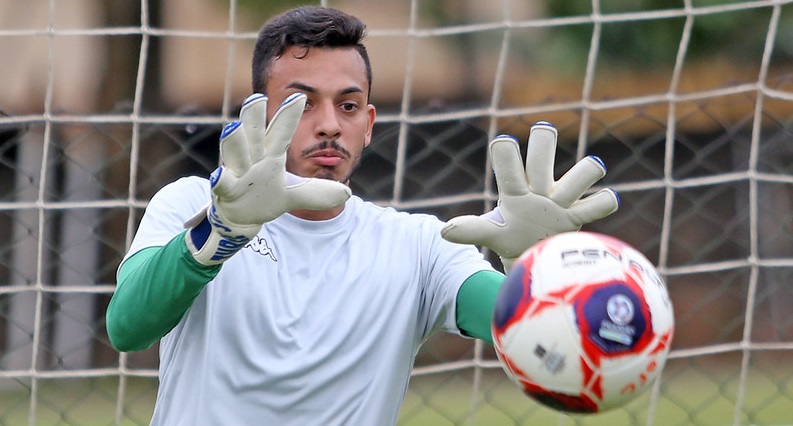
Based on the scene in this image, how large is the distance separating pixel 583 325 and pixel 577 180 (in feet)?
1.25

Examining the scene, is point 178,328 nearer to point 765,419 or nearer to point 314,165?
point 314,165

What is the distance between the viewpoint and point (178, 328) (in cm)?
254

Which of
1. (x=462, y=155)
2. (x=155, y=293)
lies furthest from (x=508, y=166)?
(x=462, y=155)

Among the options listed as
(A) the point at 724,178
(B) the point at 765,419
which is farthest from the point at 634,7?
(A) the point at 724,178

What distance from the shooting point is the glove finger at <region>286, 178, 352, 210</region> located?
2.24 meters

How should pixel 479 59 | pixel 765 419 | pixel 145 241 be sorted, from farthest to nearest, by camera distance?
1. pixel 479 59
2. pixel 765 419
3. pixel 145 241

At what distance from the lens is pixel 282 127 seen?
2.21 metres

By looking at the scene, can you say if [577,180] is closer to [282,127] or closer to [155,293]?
[282,127]

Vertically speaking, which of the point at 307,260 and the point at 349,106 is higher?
the point at 349,106

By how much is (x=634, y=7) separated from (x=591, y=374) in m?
6.77

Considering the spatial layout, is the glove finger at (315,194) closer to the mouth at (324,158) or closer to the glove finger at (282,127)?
the glove finger at (282,127)

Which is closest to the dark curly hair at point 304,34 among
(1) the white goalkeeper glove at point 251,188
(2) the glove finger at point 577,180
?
(1) the white goalkeeper glove at point 251,188

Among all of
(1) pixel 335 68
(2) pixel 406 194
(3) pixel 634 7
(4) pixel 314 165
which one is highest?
(1) pixel 335 68

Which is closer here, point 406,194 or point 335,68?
point 335,68
